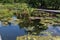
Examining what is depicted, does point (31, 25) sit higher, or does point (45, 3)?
point (31, 25)

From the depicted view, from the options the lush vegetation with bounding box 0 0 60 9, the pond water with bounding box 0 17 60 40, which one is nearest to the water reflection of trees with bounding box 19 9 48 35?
the pond water with bounding box 0 17 60 40

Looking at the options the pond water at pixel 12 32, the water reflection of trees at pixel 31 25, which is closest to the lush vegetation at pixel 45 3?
the water reflection of trees at pixel 31 25

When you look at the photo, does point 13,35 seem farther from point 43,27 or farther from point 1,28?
point 43,27

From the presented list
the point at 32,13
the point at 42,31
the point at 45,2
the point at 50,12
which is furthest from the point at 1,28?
the point at 45,2

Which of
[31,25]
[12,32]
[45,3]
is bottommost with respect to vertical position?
[45,3]

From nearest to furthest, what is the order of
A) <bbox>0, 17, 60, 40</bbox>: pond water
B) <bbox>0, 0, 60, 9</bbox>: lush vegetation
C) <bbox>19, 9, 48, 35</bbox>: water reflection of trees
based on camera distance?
<bbox>0, 17, 60, 40</bbox>: pond water, <bbox>19, 9, 48, 35</bbox>: water reflection of trees, <bbox>0, 0, 60, 9</bbox>: lush vegetation

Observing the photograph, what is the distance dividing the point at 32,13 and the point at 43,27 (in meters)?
9.26

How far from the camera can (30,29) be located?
22047 millimetres

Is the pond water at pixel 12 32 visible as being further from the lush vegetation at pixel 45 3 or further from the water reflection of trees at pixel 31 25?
the lush vegetation at pixel 45 3

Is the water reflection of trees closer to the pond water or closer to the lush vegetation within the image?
the pond water

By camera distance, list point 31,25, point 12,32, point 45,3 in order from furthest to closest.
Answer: point 45,3
point 31,25
point 12,32

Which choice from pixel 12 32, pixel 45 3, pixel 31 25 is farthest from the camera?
pixel 45 3

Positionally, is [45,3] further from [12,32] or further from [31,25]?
[12,32]

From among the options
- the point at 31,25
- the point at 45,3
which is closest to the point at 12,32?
the point at 31,25
